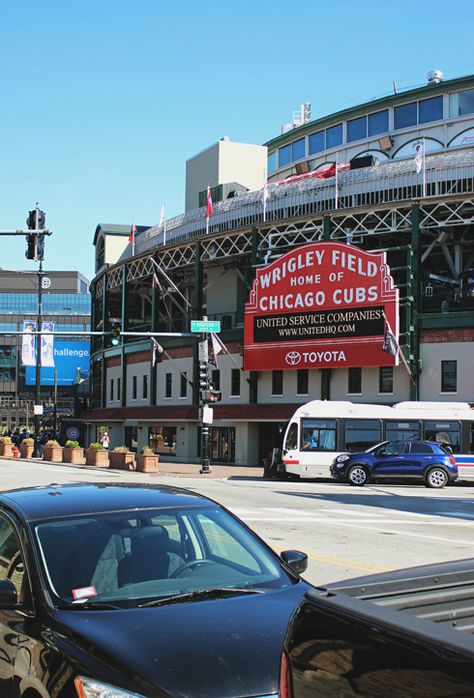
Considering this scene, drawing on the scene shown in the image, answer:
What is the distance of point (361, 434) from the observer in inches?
1313

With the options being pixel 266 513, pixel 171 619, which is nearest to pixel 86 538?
pixel 171 619

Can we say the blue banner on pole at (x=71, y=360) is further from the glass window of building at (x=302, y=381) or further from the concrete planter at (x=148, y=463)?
the concrete planter at (x=148, y=463)

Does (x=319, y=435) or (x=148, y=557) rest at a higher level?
(x=148, y=557)

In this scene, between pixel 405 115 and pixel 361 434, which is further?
pixel 405 115

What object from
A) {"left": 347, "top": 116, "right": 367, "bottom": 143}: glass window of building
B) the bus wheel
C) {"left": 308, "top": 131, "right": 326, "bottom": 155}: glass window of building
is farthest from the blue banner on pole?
the bus wheel

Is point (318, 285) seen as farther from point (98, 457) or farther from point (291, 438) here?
point (98, 457)

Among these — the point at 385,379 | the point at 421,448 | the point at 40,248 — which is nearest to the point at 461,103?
the point at 385,379

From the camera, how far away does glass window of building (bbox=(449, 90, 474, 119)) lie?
51.4m

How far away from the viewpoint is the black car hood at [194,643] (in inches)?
144

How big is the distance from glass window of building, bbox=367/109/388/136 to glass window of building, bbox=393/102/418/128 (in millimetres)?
822

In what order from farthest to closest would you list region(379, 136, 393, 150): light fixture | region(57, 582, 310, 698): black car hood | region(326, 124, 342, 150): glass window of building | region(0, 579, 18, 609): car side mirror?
region(326, 124, 342, 150): glass window of building
region(379, 136, 393, 150): light fixture
region(0, 579, 18, 609): car side mirror
region(57, 582, 310, 698): black car hood

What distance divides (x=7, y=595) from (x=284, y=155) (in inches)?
2433

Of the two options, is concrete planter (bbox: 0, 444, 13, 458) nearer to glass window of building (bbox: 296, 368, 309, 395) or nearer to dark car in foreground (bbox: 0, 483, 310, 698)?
glass window of building (bbox: 296, 368, 309, 395)

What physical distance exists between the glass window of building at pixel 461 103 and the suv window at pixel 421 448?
2883 cm
